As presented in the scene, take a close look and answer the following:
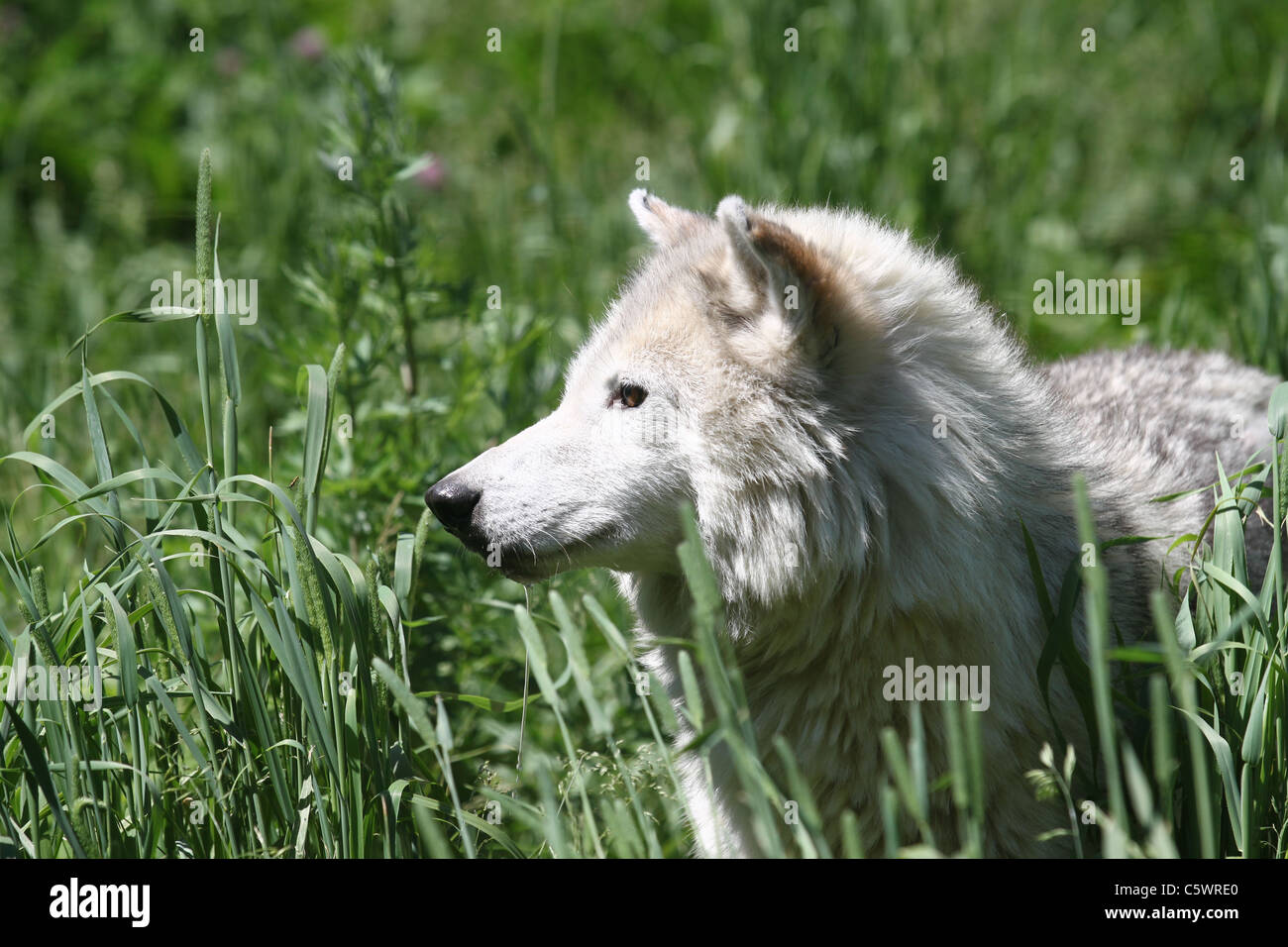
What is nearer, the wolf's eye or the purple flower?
the wolf's eye

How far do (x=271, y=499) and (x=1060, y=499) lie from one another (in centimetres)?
223

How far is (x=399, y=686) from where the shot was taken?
2225 millimetres

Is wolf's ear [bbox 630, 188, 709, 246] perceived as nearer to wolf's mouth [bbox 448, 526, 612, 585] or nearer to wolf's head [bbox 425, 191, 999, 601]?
wolf's head [bbox 425, 191, 999, 601]

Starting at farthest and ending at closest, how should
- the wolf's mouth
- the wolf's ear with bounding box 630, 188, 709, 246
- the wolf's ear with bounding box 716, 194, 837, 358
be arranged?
the wolf's ear with bounding box 630, 188, 709, 246 → the wolf's mouth → the wolf's ear with bounding box 716, 194, 837, 358

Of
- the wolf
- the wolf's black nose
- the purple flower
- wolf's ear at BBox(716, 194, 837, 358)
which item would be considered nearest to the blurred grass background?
the purple flower

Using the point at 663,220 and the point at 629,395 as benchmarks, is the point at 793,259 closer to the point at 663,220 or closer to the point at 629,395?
the point at 629,395

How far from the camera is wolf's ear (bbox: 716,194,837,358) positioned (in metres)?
2.62

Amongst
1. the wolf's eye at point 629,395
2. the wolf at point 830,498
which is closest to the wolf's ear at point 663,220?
the wolf at point 830,498

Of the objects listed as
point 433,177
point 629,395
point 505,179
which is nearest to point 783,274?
point 629,395

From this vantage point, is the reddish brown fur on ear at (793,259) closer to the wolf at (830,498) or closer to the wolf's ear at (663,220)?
the wolf at (830,498)

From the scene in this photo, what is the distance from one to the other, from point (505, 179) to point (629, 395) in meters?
3.68

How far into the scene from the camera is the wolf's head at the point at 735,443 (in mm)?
2689

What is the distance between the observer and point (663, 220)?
3.44m

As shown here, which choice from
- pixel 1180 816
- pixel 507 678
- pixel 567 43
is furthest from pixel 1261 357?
pixel 567 43
